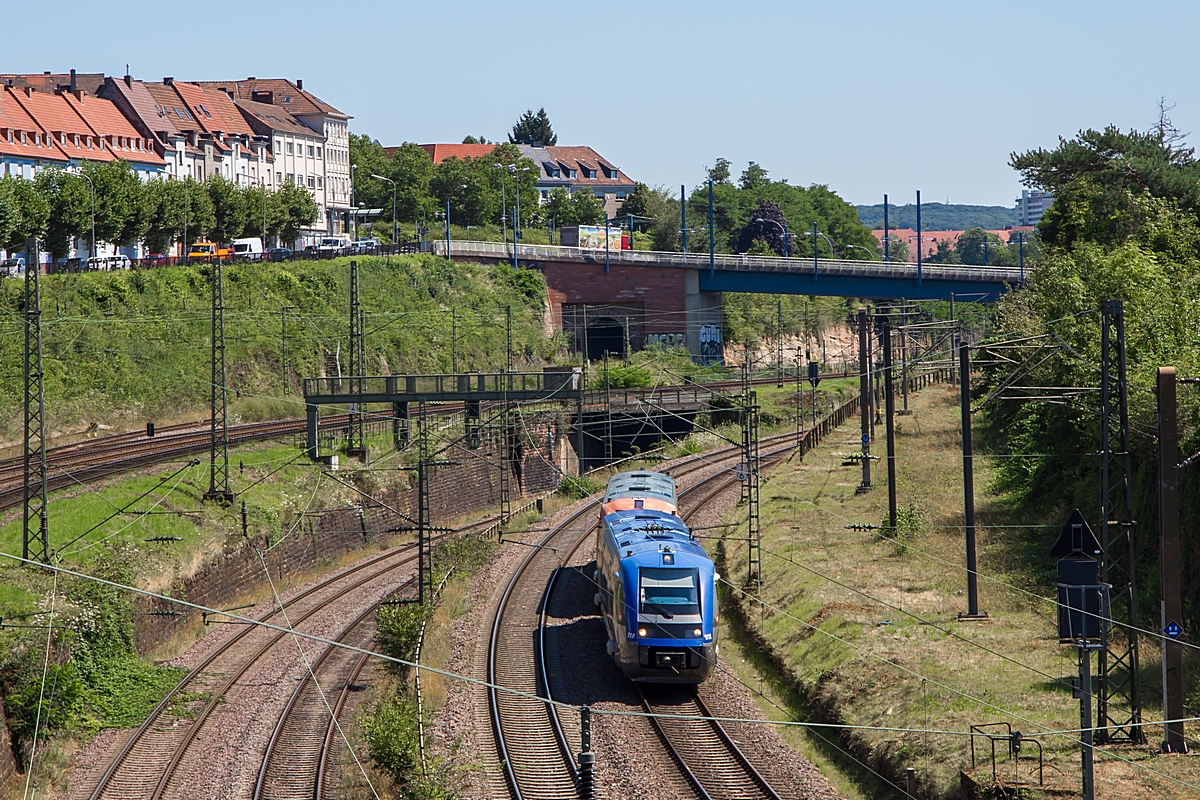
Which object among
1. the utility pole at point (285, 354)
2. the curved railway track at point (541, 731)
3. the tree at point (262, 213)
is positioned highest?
the tree at point (262, 213)

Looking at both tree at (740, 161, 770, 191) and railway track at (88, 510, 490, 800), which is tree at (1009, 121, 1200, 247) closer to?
railway track at (88, 510, 490, 800)

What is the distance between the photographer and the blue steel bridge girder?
8819 cm

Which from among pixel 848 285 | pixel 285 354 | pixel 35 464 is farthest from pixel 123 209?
pixel 848 285

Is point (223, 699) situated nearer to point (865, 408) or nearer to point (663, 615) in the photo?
point (663, 615)

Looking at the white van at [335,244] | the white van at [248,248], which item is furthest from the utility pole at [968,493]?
the white van at [335,244]

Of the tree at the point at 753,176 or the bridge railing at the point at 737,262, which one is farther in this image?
the tree at the point at 753,176

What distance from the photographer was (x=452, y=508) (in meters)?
55.1

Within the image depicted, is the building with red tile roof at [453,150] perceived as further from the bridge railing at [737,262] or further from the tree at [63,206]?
the tree at [63,206]

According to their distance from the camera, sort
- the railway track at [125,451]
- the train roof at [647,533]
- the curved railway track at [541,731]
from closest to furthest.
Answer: the curved railway track at [541,731] → the train roof at [647,533] → the railway track at [125,451]

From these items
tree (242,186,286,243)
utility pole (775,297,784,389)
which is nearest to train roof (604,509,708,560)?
utility pole (775,297,784,389)

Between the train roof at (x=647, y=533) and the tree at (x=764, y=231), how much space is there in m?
102

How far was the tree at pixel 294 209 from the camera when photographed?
293 ft

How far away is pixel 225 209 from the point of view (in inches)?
3152

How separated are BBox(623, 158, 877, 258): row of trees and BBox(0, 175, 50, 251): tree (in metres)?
71.6
